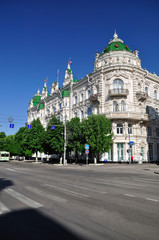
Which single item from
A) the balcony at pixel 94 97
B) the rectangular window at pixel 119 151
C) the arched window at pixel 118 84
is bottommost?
the rectangular window at pixel 119 151

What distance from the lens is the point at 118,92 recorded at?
3588 cm

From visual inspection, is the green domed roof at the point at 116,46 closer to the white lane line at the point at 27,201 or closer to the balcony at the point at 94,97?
the balcony at the point at 94,97

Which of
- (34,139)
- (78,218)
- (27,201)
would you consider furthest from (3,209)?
(34,139)

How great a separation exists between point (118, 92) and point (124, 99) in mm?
1985

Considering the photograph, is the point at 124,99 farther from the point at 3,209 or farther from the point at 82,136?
the point at 3,209

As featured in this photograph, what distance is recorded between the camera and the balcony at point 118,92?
35531 mm

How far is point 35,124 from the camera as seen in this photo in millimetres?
47438

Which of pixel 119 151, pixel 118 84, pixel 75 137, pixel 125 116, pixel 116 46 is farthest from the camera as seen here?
pixel 116 46

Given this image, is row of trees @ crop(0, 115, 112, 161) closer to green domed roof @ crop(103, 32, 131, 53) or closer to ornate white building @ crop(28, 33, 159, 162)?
ornate white building @ crop(28, 33, 159, 162)

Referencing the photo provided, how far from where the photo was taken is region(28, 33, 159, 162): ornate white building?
35.1 m

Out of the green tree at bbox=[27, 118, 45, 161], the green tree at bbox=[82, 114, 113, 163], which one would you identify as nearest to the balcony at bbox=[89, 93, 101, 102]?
the green tree at bbox=[82, 114, 113, 163]

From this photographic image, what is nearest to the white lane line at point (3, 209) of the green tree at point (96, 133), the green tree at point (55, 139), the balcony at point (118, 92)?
the green tree at point (96, 133)

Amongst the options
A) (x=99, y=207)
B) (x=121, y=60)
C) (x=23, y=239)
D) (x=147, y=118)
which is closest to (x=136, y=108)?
(x=147, y=118)

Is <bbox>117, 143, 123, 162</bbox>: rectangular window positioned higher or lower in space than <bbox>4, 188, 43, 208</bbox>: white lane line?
higher
